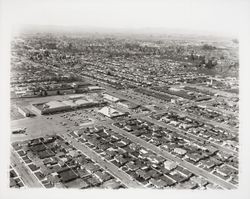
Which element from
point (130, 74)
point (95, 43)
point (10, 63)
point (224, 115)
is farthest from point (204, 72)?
point (10, 63)

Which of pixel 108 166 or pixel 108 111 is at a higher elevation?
pixel 108 111

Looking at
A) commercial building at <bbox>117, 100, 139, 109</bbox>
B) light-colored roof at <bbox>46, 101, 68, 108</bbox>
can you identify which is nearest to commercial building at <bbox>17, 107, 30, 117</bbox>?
light-colored roof at <bbox>46, 101, 68, 108</bbox>

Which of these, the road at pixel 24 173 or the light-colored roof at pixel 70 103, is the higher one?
the light-colored roof at pixel 70 103

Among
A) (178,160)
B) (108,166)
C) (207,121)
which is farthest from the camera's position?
(207,121)

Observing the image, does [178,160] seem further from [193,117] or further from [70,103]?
[70,103]

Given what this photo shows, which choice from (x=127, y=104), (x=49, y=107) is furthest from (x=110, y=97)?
(x=49, y=107)

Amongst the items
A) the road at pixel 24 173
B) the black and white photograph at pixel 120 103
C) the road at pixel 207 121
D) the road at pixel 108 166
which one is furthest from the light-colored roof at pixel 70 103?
the road at pixel 207 121

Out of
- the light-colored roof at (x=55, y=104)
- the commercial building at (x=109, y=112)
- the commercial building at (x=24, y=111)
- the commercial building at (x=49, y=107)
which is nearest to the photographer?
the commercial building at (x=24, y=111)

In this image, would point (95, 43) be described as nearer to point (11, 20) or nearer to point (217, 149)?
point (11, 20)

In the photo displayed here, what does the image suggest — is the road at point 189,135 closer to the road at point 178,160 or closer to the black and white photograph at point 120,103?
the black and white photograph at point 120,103
